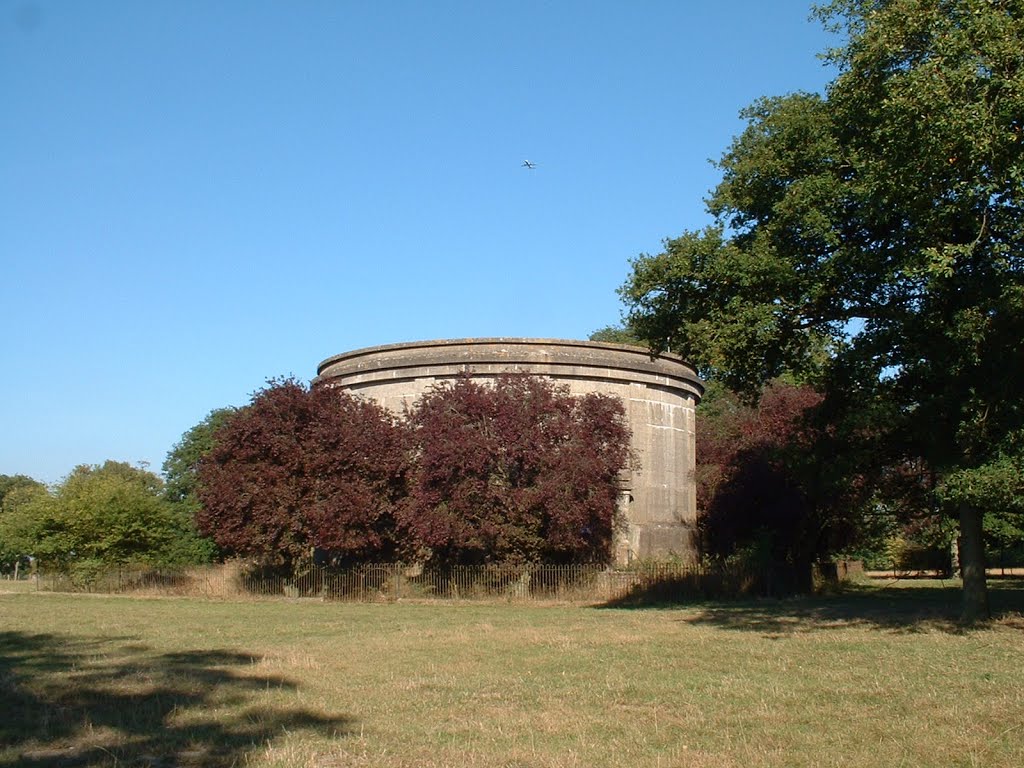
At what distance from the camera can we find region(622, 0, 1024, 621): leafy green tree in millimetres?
15555

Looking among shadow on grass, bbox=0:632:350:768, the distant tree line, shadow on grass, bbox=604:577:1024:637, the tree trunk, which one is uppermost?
the distant tree line

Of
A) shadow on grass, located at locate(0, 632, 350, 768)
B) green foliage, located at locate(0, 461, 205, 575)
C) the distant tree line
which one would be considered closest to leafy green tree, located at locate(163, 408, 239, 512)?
green foliage, located at locate(0, 461, 205, 575)

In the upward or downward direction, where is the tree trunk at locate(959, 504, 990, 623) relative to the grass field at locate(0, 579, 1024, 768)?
upward

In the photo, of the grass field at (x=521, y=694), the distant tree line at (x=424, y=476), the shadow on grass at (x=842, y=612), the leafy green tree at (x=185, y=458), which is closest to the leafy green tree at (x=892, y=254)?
the shadow on grass at (x=842, y=612)

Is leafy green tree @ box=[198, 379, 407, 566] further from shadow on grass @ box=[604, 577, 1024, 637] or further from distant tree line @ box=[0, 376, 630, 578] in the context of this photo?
shadow on grass @ box=[604, 577, 1024, 637]

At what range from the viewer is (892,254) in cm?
1917

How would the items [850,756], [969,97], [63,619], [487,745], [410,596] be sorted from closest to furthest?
[850,756], [487,745], [969,97], [63,619], [410,596]

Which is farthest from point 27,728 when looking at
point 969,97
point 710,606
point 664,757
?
point 710,606

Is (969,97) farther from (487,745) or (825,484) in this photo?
(487,745)

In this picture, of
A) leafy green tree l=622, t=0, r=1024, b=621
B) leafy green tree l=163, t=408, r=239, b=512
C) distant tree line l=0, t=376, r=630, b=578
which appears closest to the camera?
leafy green tree l=622, t=0, r=1024, b=621

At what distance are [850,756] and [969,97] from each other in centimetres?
1135

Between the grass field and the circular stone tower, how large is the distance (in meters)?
14.4

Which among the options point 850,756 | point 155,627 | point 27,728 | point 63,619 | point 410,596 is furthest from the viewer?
point 410,596

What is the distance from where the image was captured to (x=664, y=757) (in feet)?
26.6
